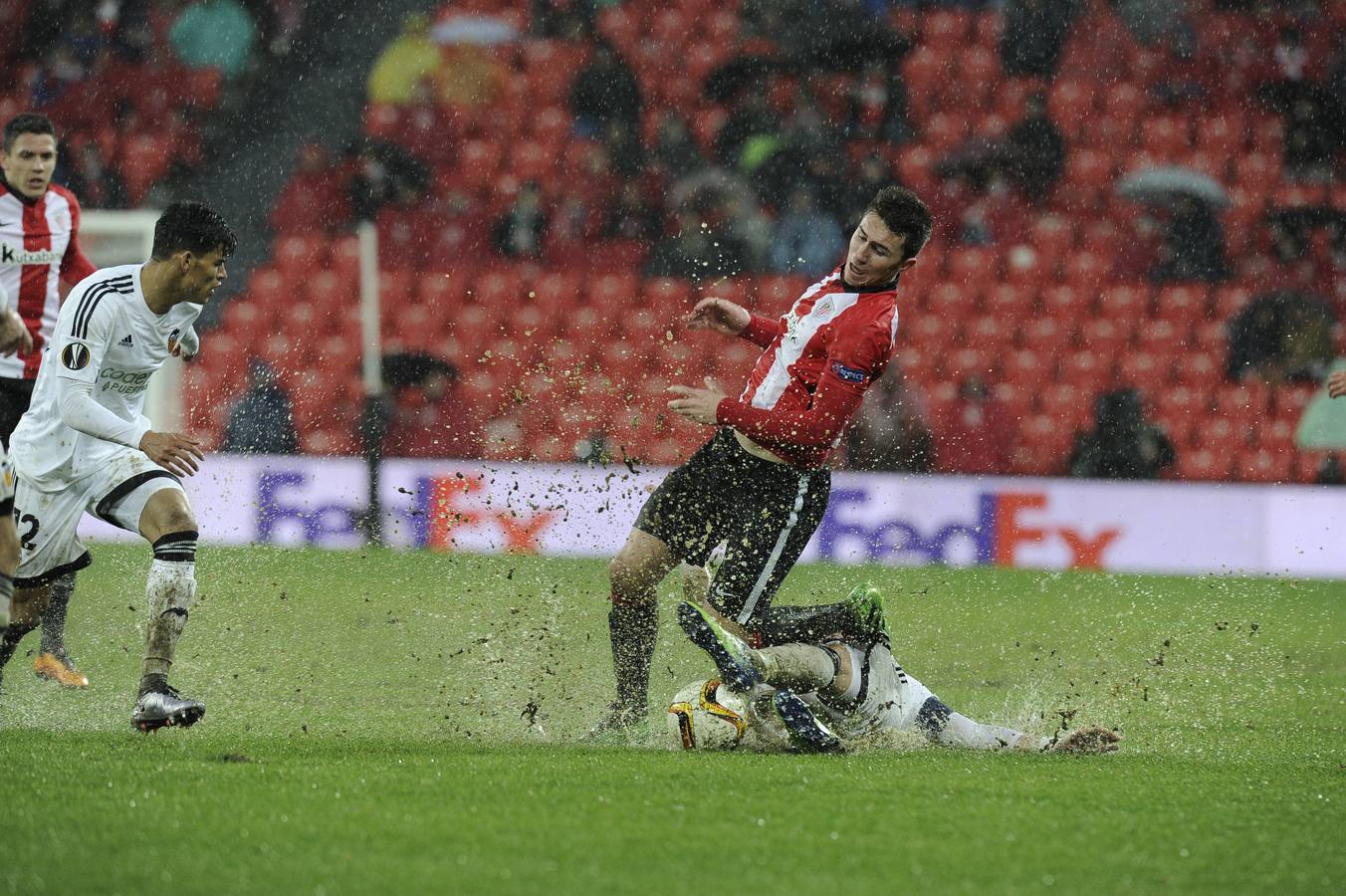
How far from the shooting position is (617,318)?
15.4 m

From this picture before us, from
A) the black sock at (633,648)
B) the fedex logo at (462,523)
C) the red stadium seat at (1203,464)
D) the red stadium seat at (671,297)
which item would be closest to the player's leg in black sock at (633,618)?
the black sock at (633,648)

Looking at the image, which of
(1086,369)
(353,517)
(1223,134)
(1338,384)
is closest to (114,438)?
(1338,384)

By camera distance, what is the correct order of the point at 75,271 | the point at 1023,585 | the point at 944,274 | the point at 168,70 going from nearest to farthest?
the point at 75,271 → the point at 1023,585 → the point at 944,274 → the point at 168,70

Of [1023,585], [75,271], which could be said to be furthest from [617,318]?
[75,271]

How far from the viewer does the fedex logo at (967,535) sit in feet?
41.2

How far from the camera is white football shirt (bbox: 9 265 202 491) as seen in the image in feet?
19.1

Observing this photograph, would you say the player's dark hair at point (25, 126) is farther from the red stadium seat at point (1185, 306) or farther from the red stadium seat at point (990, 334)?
the red stadium seat at point (1185, 306)

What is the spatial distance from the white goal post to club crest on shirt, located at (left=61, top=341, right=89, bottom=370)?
6785 millimetres

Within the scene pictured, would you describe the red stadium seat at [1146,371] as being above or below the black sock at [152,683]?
above

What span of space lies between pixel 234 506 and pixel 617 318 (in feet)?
14.2

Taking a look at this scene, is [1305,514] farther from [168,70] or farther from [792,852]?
[168,70]

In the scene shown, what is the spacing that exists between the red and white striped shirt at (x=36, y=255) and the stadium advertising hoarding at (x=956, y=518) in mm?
4941

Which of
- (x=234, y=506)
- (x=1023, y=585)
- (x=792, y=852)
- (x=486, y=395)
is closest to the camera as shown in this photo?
(x=792, y=852)

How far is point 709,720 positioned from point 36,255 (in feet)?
13.4
